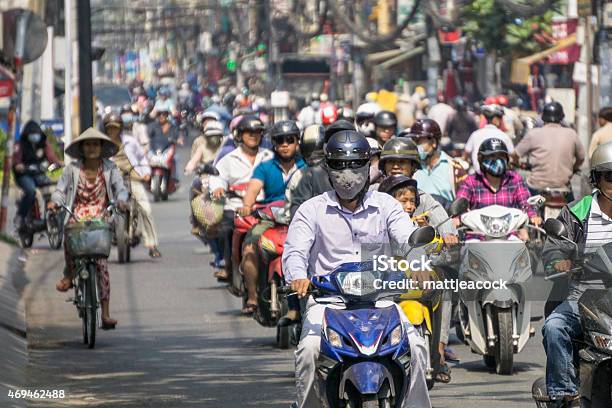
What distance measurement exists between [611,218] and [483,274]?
223cm

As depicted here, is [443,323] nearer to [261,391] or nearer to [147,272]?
[261,391]

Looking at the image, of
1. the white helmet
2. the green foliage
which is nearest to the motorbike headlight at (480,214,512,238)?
the white helmet

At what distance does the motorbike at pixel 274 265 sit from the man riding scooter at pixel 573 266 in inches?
172

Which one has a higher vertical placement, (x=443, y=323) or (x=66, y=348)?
(x=443, y=323)

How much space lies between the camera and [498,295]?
10891 mm

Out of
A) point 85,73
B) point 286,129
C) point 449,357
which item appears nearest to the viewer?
point 449,357

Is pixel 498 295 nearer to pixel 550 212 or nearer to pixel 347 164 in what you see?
pixel 347 164

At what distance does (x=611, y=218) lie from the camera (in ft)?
25.6

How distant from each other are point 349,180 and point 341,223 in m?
0.27

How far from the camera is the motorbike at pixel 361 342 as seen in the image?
721 cm

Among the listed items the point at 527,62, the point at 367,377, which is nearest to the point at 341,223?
the point at 367,377

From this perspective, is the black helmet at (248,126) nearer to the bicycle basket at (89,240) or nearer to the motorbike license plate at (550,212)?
the bicycle basket at (89,240)

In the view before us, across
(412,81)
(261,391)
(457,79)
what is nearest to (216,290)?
(261,391)

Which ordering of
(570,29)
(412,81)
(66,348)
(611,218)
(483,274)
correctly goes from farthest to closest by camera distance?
(412,81) < (570,29) < (66,348) < (483,274) < (611,218)
